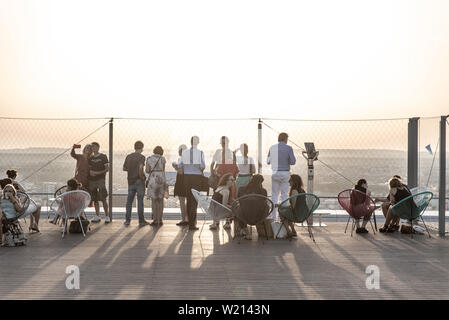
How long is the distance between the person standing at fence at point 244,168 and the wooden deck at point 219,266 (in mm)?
895

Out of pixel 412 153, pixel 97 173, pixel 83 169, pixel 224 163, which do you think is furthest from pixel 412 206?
pixel 83 169

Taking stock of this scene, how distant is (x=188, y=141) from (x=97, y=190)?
73.5 inches

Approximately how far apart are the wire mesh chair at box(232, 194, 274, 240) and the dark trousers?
153 cm

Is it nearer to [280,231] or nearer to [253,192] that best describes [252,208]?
[253,192]

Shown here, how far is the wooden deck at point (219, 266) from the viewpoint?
5.03 meters

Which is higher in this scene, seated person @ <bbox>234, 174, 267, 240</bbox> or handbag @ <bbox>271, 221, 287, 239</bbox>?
seated person @ <bbox>234, 174, 267, 240</bbox>

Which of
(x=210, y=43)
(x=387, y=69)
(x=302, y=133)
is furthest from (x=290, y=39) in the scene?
(x=302, y=133)

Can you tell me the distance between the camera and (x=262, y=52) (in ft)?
51.2

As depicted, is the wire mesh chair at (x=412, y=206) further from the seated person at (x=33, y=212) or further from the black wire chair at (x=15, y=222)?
the seated person at (x=33, y=212)

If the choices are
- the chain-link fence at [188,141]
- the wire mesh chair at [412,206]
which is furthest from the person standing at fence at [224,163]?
the wire mesh chair at [412,206]

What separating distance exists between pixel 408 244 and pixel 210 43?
907 centimetres

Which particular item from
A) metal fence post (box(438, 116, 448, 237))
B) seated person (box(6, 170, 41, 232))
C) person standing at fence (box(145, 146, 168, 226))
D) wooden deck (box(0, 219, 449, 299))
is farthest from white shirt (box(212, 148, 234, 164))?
metal fence post (box(438, 116, 448, 237))

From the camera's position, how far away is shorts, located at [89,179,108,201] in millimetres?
9543

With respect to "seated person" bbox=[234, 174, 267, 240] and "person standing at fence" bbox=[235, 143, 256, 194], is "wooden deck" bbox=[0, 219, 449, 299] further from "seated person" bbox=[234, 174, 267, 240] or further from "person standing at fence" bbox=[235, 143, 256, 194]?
"person standing at fence" bbox=[235, 143, 256, 194]
